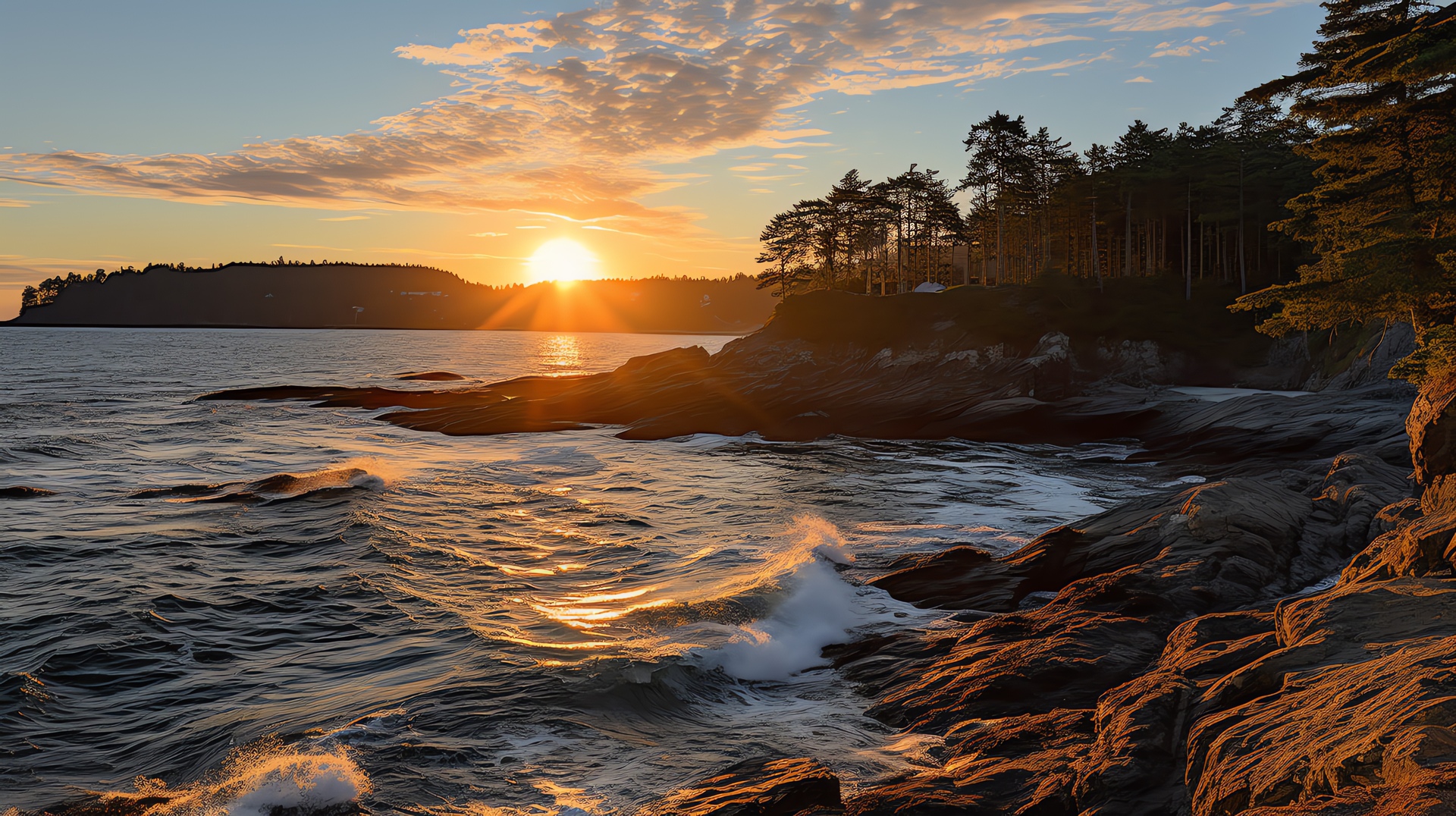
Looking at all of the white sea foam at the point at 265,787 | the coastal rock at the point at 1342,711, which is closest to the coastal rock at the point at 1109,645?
the coastal rock at the point at 1342,711

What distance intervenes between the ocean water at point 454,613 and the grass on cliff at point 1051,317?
817 inches

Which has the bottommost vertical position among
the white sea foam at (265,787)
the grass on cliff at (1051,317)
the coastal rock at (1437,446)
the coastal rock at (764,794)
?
the white sea foam at (265,787)

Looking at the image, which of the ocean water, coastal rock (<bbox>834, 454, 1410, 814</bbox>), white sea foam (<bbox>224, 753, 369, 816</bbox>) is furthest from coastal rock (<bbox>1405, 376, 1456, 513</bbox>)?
white sea foam (<bbox>224, 753, 369, 816</bbox>)

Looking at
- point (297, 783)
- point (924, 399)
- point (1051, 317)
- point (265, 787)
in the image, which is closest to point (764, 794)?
point (297, 783)

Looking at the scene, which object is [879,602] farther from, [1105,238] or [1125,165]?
[1105,238]

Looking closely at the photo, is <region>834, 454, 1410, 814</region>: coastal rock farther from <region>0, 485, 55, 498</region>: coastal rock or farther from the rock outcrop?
<region>0, 485, 55, 498</region>: coastal rock

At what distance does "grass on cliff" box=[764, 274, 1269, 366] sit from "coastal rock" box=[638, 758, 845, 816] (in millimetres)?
47232

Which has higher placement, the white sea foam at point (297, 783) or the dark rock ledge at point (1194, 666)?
the dark rock ledge at point (1194, 666)

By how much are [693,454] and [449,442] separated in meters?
14.0

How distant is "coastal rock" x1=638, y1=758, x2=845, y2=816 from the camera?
704 cm

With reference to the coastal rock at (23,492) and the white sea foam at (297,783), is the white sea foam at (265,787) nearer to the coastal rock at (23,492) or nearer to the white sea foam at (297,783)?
the white sea foam at (297,783)

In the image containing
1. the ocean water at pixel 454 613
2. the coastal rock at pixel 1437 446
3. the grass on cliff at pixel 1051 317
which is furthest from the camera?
the grass on cliff at pixel 1051 317

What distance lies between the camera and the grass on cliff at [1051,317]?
52.7 m

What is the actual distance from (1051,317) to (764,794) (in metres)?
52.7
